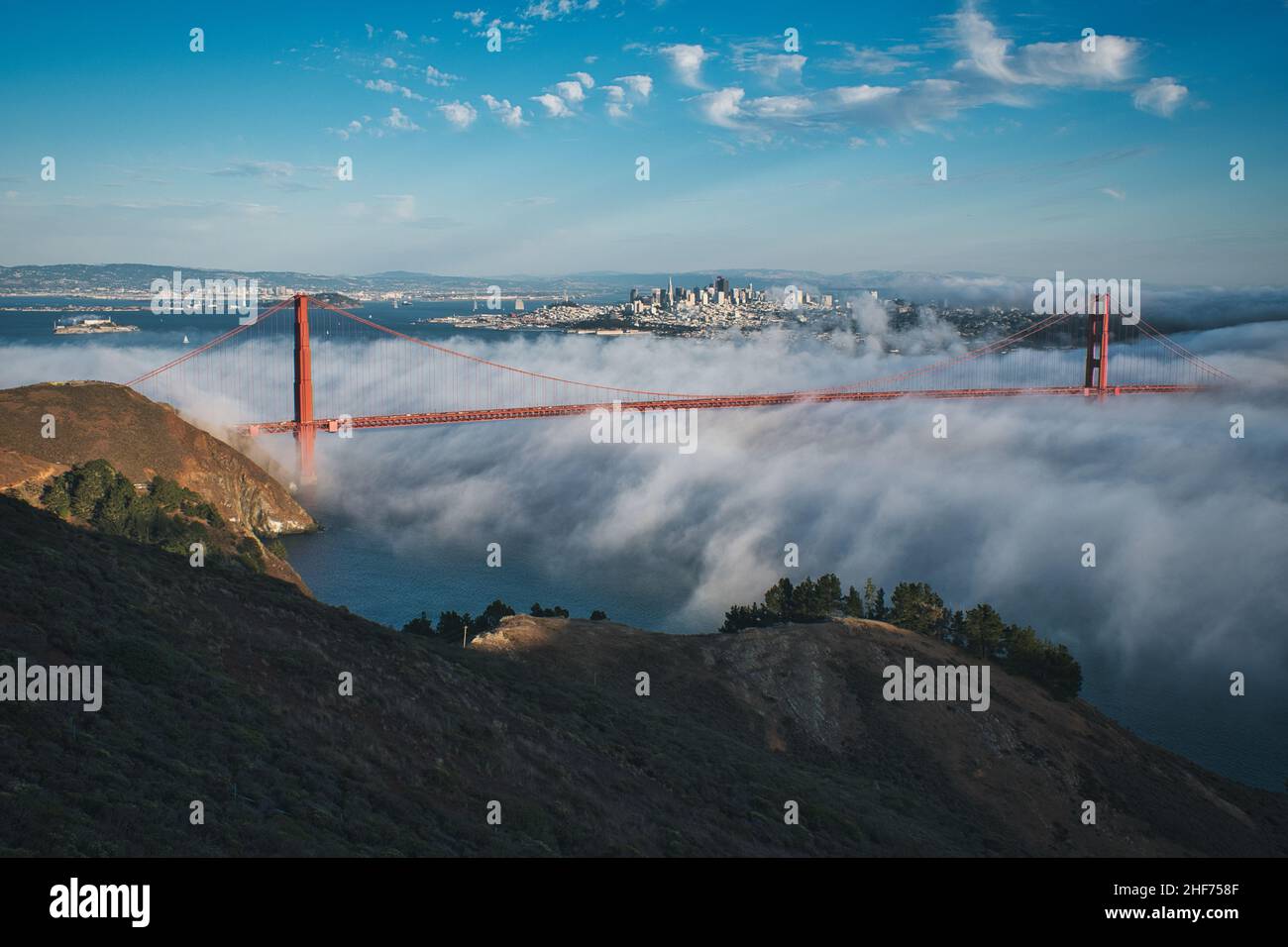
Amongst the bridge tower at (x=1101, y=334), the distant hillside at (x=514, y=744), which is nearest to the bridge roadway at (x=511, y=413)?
the bridge tower at (x=1101, y=334)

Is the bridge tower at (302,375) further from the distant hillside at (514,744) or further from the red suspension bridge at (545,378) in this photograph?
the distant hillside at (514,744)

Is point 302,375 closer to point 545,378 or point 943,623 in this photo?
point 943,623

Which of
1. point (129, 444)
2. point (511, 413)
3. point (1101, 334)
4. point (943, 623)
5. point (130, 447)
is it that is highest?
point (1101, 334)

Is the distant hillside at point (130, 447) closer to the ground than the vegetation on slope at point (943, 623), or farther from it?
farther from it

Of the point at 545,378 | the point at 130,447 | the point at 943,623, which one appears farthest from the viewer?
the point at 545,378

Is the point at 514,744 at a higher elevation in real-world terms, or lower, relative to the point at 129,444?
lower

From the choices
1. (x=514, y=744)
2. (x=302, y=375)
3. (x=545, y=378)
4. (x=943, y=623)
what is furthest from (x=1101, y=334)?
(x=514, y=744)
